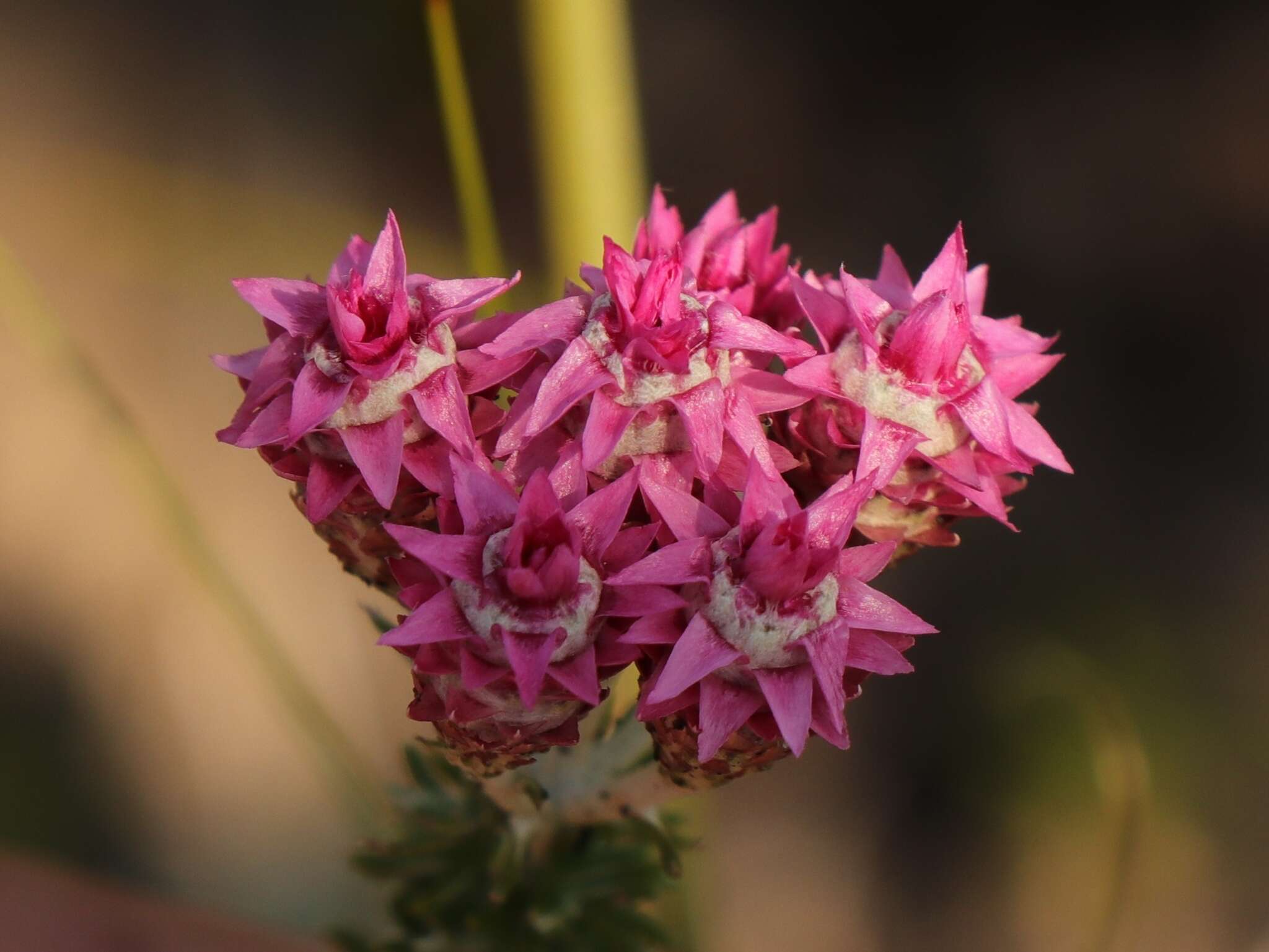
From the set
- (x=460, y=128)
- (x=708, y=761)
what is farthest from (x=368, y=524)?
(x=460, y=128)

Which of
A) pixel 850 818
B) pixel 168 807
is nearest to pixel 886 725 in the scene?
pixel 850 818

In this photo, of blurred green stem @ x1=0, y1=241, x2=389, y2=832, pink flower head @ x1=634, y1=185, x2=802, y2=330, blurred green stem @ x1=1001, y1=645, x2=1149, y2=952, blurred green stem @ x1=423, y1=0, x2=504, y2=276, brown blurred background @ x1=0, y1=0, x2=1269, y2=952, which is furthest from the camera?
brown blurred background @ x1=0, y1=0, x2=1269, y2=952

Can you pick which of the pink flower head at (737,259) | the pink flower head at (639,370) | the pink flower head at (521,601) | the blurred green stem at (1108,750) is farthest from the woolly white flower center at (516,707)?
the blurred green stem at (1108,750)

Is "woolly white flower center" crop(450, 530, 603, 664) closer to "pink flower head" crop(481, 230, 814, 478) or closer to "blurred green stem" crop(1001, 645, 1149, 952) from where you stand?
"pink flower head" crop(481, 230, 814, 478)

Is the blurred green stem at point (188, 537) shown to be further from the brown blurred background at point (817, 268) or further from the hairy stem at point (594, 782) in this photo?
the hairy stem at point (594, 782)

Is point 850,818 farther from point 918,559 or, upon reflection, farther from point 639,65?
point 639,65

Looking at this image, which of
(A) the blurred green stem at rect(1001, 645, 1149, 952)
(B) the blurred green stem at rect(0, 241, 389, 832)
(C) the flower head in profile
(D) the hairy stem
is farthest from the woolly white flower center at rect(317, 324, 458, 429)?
(A) the blurred green stem at rect(1001, 645, 1149, 952)
